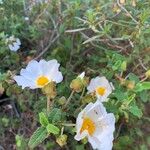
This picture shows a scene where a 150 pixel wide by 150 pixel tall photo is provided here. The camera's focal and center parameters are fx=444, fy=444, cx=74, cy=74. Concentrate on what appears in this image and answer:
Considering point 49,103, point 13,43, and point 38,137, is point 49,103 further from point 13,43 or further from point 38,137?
point 13,43

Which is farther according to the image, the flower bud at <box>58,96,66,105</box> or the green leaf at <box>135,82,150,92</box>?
the green leaf at <box>135,82,150,92</box>

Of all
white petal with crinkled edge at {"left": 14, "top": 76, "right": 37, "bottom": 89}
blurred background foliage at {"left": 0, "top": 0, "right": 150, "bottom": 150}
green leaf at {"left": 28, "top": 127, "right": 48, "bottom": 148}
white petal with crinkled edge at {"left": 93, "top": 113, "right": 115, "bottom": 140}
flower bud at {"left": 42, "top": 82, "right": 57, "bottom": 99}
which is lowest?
blurred background foliage at {"left": 0, "top": 0, "right": 150, "bottom": 150}

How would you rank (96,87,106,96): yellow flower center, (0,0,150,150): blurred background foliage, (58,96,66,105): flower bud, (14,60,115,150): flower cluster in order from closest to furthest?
(14,60,115,150): flower cluster < (58,96,66,105): flower bud < (96,87,106,96): yellow flower center < (0,0,150,150): blurred background foliage

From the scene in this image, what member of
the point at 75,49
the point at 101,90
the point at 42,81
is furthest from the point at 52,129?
the point at 75,49

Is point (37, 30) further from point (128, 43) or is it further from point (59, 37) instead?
point (128, 43)

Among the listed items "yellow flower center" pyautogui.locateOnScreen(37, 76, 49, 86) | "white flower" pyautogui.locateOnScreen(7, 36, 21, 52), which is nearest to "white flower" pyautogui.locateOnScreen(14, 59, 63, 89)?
"yellow flower center" pyautogui.locateOnScreen(37, 76, 49, 86)

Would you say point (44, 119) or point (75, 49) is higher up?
point (44, 119)

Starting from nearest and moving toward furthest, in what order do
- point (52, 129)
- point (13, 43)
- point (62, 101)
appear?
point (52, 129) → point (62, 101) → point (13, 43)

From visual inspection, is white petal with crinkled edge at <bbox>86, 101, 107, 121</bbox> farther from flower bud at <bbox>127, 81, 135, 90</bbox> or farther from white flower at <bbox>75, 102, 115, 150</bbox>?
flower bud at <bbox>127, 81, 135, 90</bbox>
